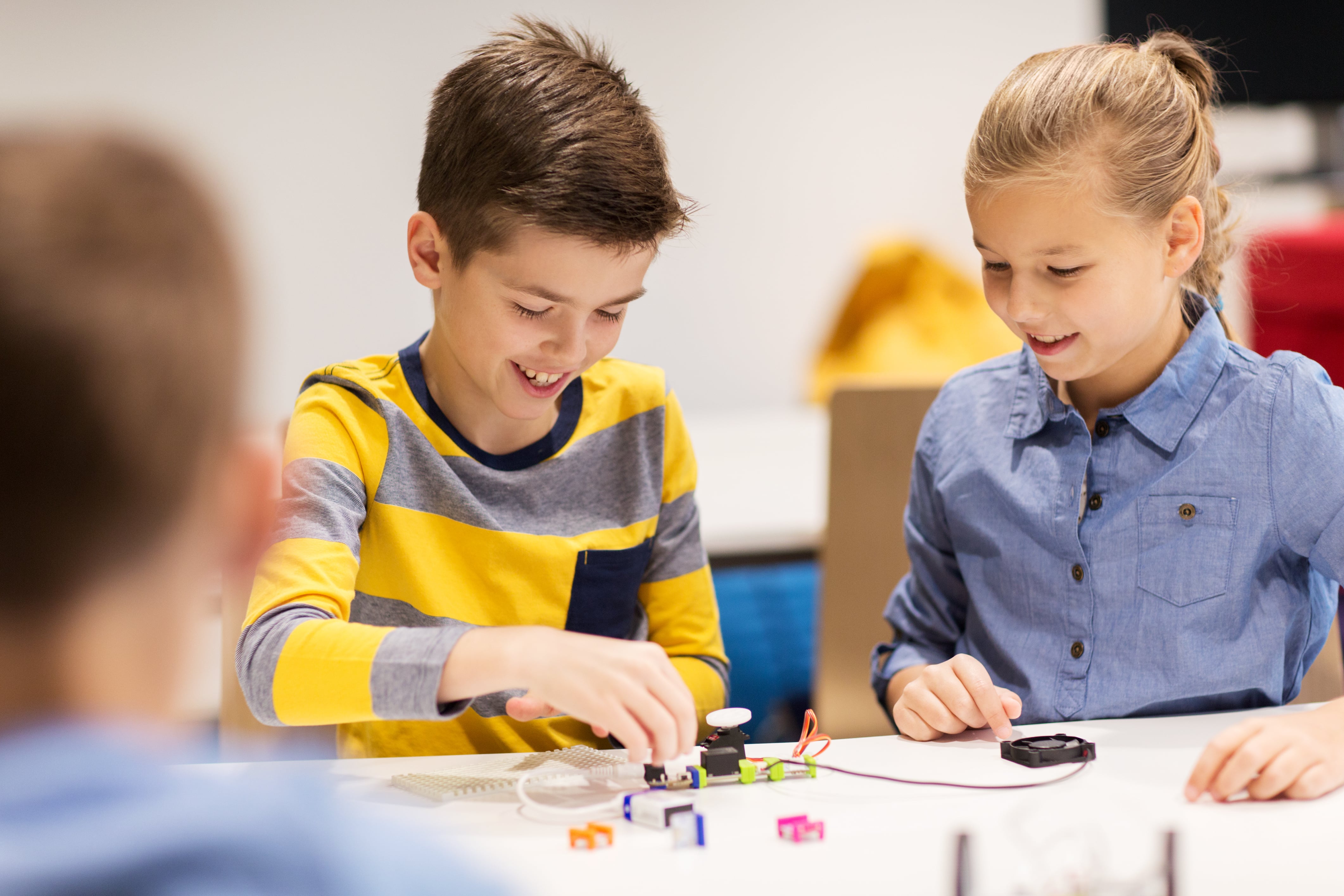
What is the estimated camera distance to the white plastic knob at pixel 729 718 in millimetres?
812

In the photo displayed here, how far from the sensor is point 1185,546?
38.6 inches

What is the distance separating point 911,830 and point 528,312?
503 millimetres

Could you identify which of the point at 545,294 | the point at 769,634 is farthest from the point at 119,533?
the point at 769,634

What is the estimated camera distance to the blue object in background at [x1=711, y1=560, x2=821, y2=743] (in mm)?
1910

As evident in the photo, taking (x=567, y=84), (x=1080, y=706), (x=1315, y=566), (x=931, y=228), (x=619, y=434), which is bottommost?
(x=1080, y=706)

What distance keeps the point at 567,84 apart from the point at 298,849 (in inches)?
30.3

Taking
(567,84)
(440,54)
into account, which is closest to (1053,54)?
(567,84)

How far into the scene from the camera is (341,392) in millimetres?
1004

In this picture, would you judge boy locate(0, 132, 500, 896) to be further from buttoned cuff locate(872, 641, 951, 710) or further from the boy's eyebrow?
buttoned cuff locate(872, 641, 951, 710)

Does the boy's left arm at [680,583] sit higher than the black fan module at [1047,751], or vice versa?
the boy's left arm at [680,583]

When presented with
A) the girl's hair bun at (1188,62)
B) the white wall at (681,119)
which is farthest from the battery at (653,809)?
the white wall at (681,119)

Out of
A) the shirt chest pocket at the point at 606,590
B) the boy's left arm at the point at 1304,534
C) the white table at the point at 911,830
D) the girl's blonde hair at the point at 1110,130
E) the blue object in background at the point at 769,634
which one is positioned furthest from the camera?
the blue object in background at the point at 769,634

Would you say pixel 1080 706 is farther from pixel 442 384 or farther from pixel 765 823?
pixel 442 384

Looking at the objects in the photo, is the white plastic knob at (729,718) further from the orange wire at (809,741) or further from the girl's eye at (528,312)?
the girl's eye at (528,312)
